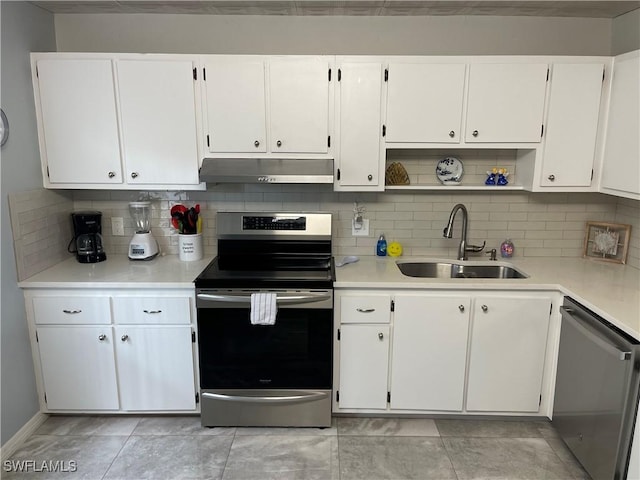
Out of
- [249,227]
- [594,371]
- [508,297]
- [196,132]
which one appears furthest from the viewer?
[249,227]

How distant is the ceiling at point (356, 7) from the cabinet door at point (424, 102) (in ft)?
1.28

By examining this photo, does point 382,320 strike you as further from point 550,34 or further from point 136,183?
point 550,34

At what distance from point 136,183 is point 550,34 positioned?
9.21 feet

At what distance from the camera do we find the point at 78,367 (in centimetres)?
259

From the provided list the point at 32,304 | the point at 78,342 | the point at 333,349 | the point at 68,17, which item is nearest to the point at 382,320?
the point at 333,349

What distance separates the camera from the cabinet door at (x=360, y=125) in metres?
2.58

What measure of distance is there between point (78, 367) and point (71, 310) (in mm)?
357

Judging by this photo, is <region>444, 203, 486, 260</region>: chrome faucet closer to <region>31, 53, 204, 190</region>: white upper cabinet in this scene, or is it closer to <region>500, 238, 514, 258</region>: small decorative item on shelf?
<region>500, 238, 514, 258</region>: small decorative item on shelf

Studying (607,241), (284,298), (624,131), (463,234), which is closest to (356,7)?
(463,234)

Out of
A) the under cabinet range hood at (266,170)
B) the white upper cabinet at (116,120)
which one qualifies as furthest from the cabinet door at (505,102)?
the white upper cabinet at (116,120)

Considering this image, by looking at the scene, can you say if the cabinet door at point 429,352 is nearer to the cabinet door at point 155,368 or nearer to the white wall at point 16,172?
the cabinet door at point 155,368

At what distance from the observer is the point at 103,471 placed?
89.8 inches

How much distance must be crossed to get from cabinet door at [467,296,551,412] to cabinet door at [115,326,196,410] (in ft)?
5.55

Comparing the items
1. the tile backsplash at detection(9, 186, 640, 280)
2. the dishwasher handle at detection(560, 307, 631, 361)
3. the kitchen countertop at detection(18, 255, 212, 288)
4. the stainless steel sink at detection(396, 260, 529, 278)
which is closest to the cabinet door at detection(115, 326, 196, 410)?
the kitchen countertop at detection(18, 255, 212, 288)
